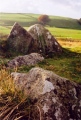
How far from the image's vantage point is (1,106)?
895cm

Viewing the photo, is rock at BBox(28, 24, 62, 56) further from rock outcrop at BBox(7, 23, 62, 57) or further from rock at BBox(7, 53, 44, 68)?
rock at BBox(7, 53, 44, 68)

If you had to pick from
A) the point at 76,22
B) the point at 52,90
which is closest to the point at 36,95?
the point at 52,90

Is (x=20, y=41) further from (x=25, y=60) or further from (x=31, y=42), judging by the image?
(x=25, y=60)

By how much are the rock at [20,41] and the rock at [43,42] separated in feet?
2.19

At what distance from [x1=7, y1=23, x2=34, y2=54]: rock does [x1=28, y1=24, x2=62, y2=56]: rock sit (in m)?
0.67

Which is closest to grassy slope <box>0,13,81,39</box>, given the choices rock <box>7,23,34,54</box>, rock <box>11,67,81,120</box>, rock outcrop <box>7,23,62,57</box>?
rock outcrop <box>7,23,62,57</box>

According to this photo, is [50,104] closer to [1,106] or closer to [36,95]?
[36,95]

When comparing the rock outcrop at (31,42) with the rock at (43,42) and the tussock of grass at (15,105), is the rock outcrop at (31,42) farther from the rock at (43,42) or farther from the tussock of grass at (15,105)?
the tussock of grass at (15,105)

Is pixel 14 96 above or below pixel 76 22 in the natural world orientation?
above

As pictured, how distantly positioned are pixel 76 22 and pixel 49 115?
Result: 337 ft

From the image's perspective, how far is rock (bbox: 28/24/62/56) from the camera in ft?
88.2

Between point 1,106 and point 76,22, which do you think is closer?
point 1,106

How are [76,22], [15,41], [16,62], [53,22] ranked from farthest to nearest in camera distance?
[76,22], [53,22], [15,41], [16,62]

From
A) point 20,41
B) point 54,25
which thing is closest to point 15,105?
point 20,41
